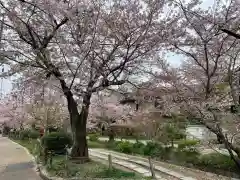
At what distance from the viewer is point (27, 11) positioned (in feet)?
35.6

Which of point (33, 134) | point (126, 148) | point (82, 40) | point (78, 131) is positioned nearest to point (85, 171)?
point (78, 131)

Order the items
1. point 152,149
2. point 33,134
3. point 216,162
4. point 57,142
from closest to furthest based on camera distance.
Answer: point 216,162
point 57,142
point 152,149
point 33,134

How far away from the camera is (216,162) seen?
14.8 metres

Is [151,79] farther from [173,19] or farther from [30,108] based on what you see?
[30,108]

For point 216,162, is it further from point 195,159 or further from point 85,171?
point 85,171

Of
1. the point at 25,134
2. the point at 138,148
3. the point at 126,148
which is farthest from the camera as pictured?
the point at 25,134

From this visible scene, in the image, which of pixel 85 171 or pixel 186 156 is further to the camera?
pixel 186 156

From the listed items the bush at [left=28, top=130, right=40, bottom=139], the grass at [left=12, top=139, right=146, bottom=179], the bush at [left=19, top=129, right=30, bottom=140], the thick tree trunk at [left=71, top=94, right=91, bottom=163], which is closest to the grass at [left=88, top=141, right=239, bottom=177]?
the grass at [left=12, top=139, right=146, bottom=179]

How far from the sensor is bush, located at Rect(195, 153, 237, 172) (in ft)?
45.9

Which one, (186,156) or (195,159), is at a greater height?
(186,156)

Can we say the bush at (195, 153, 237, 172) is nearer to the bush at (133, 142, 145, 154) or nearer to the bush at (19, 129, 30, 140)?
the bush at (133, 142, 145, 154)

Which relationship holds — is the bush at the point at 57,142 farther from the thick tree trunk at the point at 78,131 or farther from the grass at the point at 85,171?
the thick tree trunk at the point at 78,131

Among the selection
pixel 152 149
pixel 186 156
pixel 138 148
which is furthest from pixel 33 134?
pixel 186 156

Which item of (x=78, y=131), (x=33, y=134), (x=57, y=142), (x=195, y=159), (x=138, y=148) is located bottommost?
(x=195, y=159)
